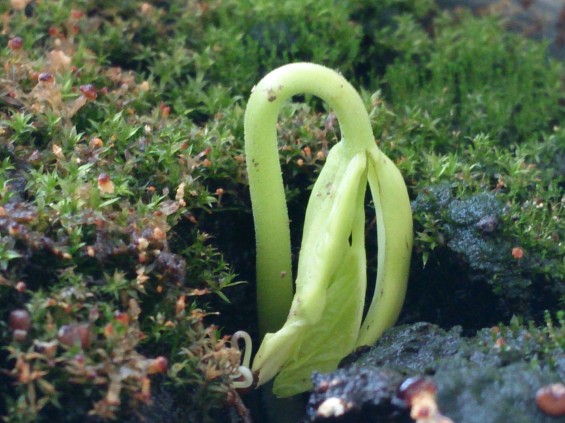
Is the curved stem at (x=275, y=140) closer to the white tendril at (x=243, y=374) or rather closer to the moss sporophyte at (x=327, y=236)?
the moss sporophyte at (x=327, y=236)

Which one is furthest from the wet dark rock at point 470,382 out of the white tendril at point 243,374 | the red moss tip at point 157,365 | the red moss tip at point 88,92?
the red moss tip at point 88,92

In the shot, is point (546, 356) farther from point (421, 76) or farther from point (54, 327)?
point (421, 76)

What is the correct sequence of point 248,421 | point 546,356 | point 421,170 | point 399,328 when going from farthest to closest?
1. point 421,170
2. point 399,328
3. point 248,421
4. point 546,356

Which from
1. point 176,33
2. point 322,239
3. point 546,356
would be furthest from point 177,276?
point 176,33

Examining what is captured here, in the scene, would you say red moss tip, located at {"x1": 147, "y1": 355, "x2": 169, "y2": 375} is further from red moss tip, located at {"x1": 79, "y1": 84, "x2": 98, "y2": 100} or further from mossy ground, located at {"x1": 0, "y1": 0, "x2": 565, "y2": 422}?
red moss tip, located at {"x1": 79, "y1": 84, "x2": 98, "y2": 100}

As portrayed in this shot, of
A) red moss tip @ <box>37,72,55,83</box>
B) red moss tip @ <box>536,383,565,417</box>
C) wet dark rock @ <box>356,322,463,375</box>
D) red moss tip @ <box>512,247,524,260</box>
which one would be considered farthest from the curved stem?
red moss tip @ <box>536,383,565,417</box>
